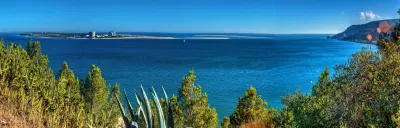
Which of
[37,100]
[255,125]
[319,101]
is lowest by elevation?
[255,125]

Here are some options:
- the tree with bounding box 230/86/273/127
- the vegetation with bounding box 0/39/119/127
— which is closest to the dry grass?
the tree with bounding box 230/86/273/127

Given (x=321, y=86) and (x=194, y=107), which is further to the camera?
(x=194, y=107)

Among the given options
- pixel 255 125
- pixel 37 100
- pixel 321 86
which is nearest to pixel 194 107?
pixel 255 125

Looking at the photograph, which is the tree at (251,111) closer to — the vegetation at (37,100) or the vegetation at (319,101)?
the vegetation at (319,101)

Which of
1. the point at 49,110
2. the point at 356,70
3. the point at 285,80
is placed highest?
the point at 356,70

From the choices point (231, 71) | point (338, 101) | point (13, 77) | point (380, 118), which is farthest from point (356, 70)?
point (231, 71)

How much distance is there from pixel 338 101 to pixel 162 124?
6432mm

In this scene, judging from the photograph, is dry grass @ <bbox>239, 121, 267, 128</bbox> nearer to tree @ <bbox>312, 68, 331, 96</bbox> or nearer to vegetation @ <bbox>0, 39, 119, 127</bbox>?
tree @ <bbox>312, 68, 331, 96</bbox>

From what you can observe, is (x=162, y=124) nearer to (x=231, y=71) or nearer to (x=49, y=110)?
(x=49, y=110)

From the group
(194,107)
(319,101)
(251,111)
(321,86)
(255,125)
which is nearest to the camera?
(319,101)

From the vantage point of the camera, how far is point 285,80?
182 feet

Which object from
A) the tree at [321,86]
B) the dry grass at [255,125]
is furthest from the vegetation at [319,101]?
the dry grass at [255,125]

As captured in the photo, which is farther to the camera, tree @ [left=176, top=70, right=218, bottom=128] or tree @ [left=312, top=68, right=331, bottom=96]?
tree @ [left=176, top=70, right=218, bottom=128]

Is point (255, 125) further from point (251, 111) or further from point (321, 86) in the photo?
point (321, 86)
